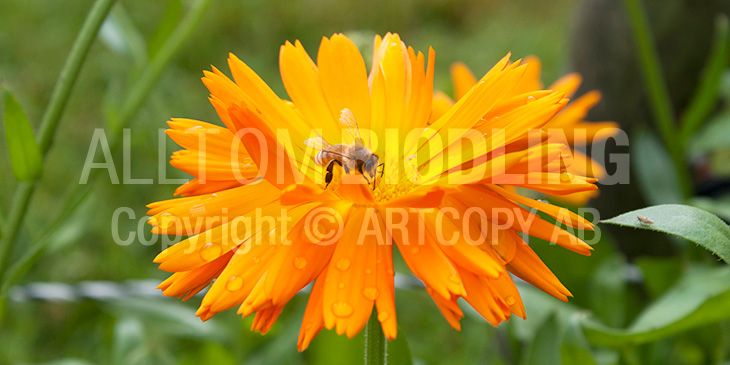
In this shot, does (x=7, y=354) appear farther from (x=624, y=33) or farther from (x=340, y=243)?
→ (x=624, y=33)

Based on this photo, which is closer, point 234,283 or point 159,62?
point 234,283

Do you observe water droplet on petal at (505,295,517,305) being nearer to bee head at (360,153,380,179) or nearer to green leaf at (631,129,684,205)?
bee head at (360,153,380,179)

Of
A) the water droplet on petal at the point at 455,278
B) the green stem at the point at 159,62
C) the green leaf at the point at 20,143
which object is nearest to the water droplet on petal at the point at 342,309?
the water droplet on petal at the point at 455,278

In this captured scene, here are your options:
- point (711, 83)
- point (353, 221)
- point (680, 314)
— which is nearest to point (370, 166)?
point (353, 221)

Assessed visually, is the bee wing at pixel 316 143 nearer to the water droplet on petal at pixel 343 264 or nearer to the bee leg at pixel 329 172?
the bee leg at pixel 329 172

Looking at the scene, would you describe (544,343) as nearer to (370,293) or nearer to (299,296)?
(370,293)

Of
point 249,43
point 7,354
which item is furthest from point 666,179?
point 249,43
